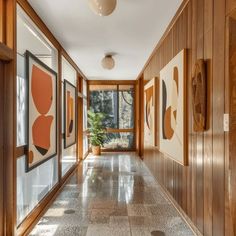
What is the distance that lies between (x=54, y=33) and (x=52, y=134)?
154 cm

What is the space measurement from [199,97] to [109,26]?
72.9 inches

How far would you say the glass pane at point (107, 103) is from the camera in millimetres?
9242

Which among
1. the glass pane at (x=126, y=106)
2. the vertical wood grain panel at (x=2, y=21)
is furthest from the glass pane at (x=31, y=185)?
the glass pane at (x=126, y=106)

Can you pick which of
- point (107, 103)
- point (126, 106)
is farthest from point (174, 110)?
point (107, 103)

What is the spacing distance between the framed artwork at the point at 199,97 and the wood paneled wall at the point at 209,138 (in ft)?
0.18

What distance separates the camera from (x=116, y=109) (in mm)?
9281

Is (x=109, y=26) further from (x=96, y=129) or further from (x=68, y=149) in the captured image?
(x=96, y=129)

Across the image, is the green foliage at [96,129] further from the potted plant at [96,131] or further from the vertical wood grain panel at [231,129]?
the vertical wood grain panel at [231,129]

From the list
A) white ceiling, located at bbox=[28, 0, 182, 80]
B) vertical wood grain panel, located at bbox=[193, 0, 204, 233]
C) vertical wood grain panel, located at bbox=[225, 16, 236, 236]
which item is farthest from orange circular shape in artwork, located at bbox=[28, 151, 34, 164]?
vertical wood grain panel, located at bbox=[225, 16, 236, 236]

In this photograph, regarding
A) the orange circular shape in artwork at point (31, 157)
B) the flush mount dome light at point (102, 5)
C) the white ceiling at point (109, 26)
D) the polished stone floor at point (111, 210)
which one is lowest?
the polished stone floor at point (111, 210)

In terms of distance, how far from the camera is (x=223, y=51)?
200 centimetres

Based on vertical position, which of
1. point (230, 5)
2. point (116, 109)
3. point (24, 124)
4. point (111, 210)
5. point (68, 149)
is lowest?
point (111, 210)

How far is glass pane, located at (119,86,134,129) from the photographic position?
9266 millimetres

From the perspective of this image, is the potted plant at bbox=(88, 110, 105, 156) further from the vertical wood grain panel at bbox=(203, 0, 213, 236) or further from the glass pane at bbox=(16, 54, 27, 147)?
the vertical wood grain panel at bbox=(203, 0, 213, 236)
